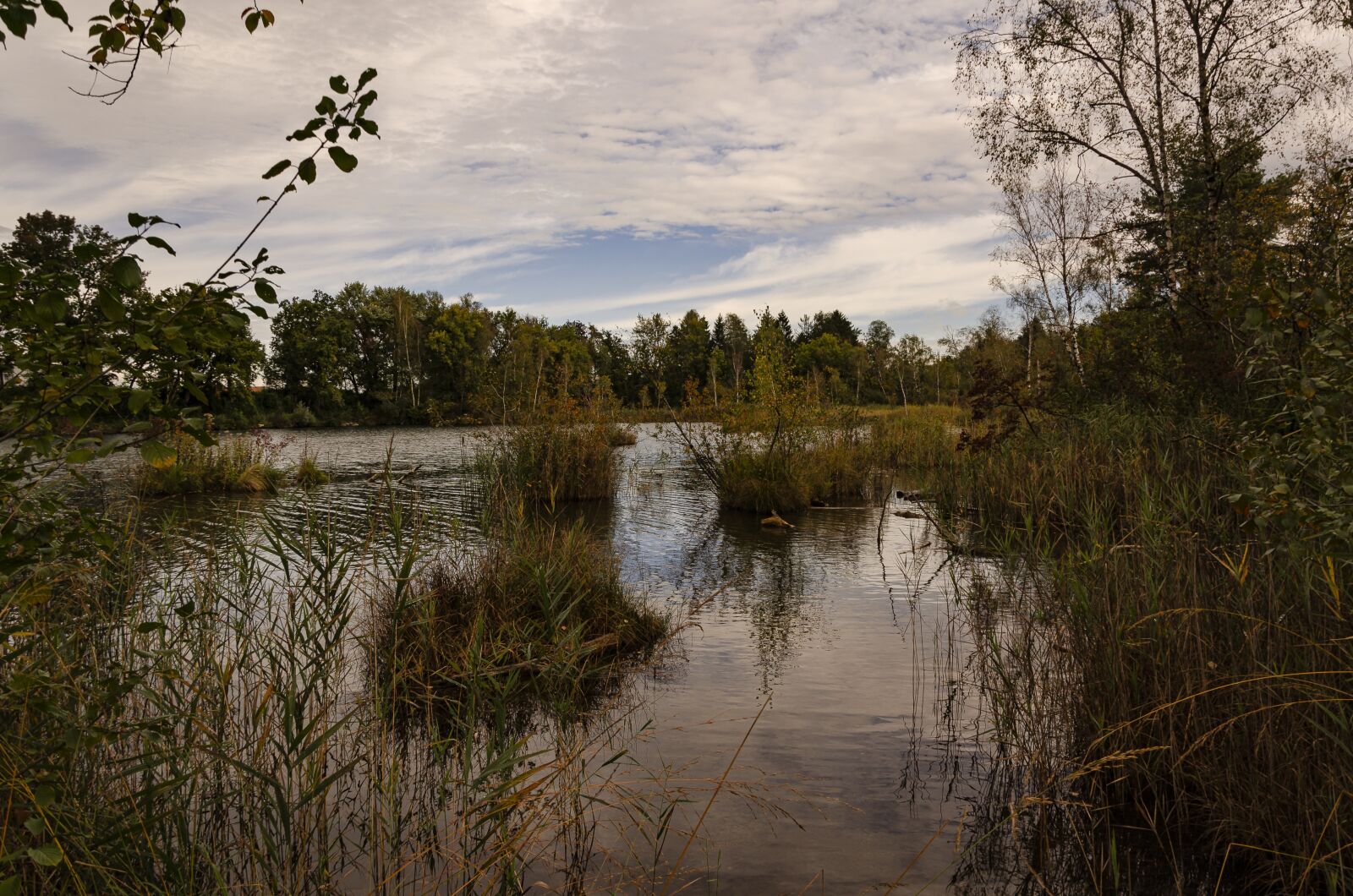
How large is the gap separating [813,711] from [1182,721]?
2335mm

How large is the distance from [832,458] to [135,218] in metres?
15.4

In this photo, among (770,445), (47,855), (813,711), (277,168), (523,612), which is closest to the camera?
(47,855)

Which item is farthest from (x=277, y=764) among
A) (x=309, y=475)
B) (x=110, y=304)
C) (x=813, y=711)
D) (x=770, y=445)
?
(x=309, y=475)

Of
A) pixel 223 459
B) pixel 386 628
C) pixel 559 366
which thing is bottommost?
pixel 386 628

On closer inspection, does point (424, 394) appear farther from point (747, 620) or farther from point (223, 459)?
point (747, 620)

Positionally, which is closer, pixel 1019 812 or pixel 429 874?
pixel 429 874

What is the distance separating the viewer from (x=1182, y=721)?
3855 millimetres

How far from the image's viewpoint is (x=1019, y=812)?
13.4 feet

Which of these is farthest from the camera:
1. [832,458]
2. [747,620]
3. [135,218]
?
[832,458]

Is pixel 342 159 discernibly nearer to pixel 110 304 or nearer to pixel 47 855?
pixel 110 304

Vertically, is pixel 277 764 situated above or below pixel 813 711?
above

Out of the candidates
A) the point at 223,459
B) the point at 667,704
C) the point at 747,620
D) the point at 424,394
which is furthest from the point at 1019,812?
the point at 424,394

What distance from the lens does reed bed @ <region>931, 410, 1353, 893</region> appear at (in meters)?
3.09

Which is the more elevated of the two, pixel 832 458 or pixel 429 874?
pixel 832 458
